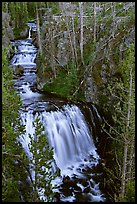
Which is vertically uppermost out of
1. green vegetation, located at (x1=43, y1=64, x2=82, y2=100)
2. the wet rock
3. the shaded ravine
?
the wet rock

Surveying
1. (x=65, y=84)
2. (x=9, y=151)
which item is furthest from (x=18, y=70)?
(x=9, y=151)

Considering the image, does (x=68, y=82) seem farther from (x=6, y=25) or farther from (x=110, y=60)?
(x=6, y=25)

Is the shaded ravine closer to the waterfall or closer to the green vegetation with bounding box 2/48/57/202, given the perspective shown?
the waterfall

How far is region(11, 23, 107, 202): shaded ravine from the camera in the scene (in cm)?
1659

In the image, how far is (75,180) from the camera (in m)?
17.4

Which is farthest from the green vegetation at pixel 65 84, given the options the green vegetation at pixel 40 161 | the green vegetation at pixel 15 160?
the green vegetation at pixel 40 161

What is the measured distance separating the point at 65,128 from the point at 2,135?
23.8 ft

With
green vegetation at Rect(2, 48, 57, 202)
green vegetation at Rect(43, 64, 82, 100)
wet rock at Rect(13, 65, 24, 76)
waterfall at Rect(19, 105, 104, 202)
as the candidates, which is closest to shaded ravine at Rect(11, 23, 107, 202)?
waterfall at Rect(19, 105, 104, 202)

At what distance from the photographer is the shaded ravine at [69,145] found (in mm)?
16594

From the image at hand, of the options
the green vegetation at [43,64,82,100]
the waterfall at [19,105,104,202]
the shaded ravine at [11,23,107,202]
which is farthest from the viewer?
the green vegetation at [43,64,82,100]

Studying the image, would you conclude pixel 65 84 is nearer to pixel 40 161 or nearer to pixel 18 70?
pixel 18 70

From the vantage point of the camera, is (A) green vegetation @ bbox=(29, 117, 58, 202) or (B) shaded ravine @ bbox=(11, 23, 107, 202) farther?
(B) shaded ravine @ bbox=(11, 23, 107, 202)

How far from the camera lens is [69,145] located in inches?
762

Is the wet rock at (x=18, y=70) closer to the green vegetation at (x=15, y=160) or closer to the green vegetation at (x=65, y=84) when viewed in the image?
the green vegetation at (x=65, y=84)
